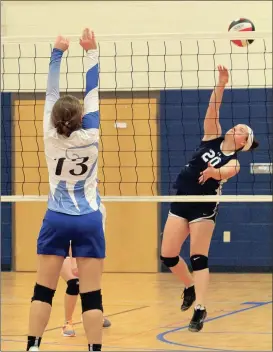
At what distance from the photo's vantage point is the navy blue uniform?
787 centimetres

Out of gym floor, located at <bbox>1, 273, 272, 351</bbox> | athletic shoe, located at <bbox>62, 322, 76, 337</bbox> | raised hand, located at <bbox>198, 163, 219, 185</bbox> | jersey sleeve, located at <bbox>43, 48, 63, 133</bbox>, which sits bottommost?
gym floor, located at <bbox>1, 273, 272, 351</bbox>

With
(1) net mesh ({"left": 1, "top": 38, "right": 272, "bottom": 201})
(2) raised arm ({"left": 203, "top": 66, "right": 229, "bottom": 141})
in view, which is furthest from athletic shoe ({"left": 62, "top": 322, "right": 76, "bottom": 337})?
(1) net mesh ({"left": 1, "top": 38, "right": 272, "bottom": 201})

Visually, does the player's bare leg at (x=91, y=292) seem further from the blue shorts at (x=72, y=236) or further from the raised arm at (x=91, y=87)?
the raised arm at (x=91, y=87)

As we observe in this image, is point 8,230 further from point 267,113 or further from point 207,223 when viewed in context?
point 207,223

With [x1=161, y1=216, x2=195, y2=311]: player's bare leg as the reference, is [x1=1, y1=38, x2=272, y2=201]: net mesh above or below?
above

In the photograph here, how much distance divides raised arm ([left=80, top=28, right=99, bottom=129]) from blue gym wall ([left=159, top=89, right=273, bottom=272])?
24.6 feet

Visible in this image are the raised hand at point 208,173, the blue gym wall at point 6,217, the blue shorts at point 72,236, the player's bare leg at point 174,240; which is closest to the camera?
the blue shorts at point 72,236

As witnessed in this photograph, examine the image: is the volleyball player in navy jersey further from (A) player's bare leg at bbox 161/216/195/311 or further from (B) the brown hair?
(B) the brown hair

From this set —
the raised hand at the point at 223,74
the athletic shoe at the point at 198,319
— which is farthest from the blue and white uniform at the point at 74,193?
the athletic shoe at the point at 198,319

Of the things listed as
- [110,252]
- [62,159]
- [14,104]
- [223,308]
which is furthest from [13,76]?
[62,159]

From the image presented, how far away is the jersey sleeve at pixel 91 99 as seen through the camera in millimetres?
5527

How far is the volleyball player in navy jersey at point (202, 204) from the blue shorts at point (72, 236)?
96.5 inches

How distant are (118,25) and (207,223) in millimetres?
6251

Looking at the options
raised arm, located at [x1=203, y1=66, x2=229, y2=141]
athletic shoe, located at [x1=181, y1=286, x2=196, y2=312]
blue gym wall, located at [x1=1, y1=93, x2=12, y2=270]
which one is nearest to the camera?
raised arm, located at [x1=203, y1=66, x2=229, y2=141]
